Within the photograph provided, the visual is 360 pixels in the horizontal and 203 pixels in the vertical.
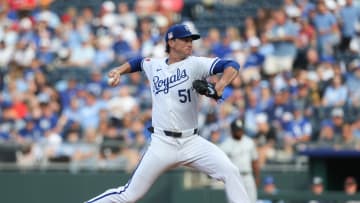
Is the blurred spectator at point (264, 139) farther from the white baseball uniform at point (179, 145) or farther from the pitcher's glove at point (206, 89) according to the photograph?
the pitcher's glove at point (206, 89)

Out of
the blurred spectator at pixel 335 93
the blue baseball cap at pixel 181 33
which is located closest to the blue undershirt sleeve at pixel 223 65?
the blue baseball cap at pixel 181 33

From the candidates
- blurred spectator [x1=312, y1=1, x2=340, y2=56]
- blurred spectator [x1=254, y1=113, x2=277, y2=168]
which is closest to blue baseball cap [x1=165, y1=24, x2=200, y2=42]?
blurred spectator [x1=254, y1=113, x2=277, y2=168]

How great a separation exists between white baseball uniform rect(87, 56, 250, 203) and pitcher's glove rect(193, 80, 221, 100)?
0.33 m

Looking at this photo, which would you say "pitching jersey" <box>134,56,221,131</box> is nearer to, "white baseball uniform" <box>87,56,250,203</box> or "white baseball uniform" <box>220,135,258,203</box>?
"white baseball uniform" <box>87,56,250,203</box>

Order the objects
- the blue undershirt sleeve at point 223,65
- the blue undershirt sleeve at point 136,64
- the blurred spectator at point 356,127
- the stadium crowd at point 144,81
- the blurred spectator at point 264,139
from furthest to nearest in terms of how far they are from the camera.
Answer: the stadium crowd at point 144,81
the blurred spectator at point 264,139
the blurred spectator at point 356,127
the blue undershirt sleeve at point 136,64
the blue undershirt sleeve at point 223,65

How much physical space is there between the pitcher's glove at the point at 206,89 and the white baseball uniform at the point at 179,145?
332 mm

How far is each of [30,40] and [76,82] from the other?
1.79 m

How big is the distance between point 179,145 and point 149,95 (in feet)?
27.4

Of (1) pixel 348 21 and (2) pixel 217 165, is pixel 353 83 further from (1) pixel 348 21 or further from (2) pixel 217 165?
(2) pixel 217 165

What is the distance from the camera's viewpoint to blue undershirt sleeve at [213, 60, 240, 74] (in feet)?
27.1

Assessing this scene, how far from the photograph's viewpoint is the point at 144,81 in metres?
17.2

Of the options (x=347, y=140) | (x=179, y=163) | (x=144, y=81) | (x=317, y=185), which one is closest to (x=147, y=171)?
(x=179, y=163)

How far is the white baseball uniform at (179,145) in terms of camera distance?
28.0 feet

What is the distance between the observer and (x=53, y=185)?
1497 cm
